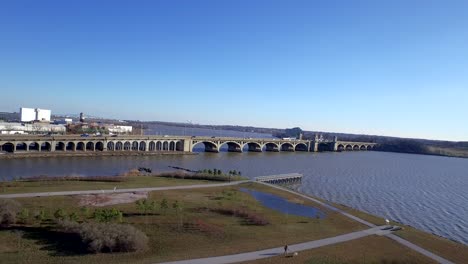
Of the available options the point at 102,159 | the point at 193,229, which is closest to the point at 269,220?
the point at 193,229

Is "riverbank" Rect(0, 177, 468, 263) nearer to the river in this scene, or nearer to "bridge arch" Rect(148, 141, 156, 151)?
the river

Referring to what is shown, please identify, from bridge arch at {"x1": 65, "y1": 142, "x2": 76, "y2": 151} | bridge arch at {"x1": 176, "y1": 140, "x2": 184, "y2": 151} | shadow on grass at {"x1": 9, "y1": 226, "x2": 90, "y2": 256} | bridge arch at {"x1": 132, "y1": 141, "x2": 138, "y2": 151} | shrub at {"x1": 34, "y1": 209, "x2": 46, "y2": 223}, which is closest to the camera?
shadow on grass at {"x1": 9, "y1": 226, "x2": 90, "y2": 256}

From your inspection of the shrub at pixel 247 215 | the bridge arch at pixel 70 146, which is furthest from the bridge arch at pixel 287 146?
the shrub at pixel 247 215

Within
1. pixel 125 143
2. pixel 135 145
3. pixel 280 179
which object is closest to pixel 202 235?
pixel 280 179

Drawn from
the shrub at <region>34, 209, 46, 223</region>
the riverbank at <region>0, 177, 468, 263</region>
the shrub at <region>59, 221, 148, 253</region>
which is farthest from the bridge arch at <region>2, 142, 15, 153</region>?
the shrub at <region>59, 221, 148, 253</region>

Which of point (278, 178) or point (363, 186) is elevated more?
point (278, 178)

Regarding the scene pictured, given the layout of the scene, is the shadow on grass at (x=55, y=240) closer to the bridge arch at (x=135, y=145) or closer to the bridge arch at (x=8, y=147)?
the bridge arch at (x=8, y=147)

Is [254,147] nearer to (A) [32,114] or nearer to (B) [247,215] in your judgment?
(A) [32,114]

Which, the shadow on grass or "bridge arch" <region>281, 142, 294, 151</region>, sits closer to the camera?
the shadow on grass
